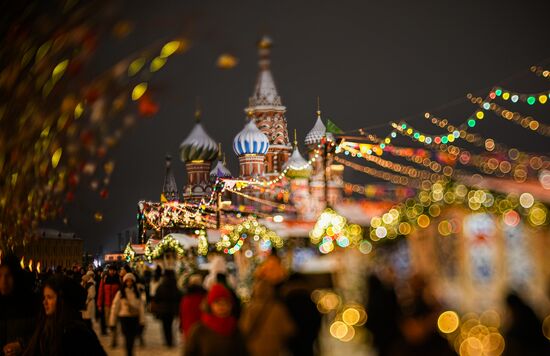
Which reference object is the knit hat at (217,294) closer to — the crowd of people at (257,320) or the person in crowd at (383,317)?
the crowd of people at (257,320)

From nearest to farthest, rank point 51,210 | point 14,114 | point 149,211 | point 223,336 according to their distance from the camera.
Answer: point 223,336 < point 14,114 < point 51,210 < point 149,211

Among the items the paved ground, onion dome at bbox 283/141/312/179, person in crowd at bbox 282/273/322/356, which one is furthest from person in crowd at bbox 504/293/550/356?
onion dome at bbox 283/141/312/179

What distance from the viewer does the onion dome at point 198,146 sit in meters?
56.8

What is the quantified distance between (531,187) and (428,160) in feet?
27.1

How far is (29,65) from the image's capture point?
6.54m

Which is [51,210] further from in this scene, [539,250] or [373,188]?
[373,188]

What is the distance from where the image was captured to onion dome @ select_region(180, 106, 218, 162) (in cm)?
5681

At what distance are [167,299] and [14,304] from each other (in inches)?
253

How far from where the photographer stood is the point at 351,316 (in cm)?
1661

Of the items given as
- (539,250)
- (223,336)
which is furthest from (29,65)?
(539,250)

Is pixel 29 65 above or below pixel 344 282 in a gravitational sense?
above

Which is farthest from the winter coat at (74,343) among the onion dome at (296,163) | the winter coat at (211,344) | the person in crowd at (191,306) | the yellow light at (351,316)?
the onion dome at (296,163)

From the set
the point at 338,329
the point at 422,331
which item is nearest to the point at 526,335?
the point at 422,331

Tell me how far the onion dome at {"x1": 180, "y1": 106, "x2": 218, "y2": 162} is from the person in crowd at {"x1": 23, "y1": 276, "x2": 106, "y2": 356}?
170 feet
